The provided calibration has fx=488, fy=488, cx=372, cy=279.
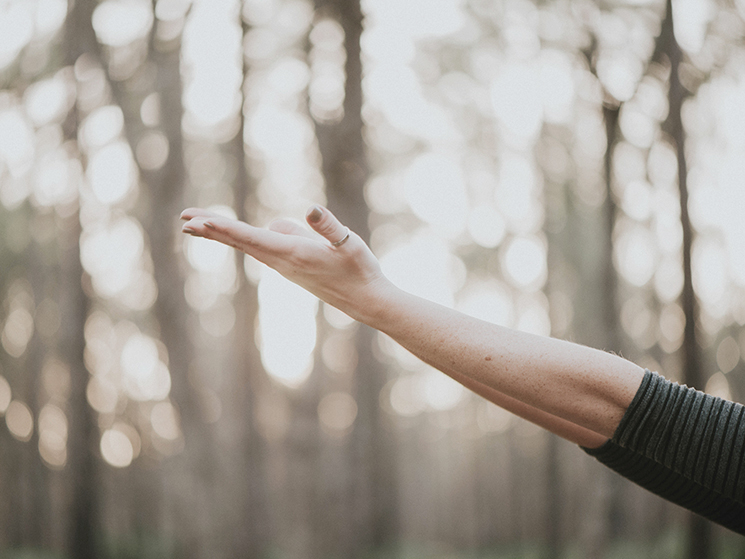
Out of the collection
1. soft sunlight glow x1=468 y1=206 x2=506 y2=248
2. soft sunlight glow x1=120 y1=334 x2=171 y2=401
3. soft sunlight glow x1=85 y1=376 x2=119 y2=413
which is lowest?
soft sunlight glow x1=85 y1=376 x2=119 y2=413

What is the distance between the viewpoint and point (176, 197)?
446cm

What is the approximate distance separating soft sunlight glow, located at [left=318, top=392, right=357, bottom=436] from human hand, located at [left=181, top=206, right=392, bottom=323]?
3.85 m

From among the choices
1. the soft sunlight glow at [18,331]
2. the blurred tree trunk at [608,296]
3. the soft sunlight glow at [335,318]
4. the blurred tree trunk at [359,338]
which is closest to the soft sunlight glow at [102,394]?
the soft sunlight glow at [18,331]

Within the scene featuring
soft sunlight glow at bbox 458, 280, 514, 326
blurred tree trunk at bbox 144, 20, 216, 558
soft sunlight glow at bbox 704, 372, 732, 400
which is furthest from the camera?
soft sunlight glow at bbox 458, 280, 514, 326

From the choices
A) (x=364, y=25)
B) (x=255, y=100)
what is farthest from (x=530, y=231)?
(x=255, y=100)

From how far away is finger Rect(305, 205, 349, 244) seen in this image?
96 centimetres

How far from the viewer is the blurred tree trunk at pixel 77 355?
4434mm

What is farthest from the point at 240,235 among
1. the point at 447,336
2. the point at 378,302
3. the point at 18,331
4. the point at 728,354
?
the point at 728,354

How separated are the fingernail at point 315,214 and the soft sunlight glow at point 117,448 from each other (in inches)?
198

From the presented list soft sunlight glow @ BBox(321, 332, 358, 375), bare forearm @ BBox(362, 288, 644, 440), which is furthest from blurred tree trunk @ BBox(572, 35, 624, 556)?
bare forearm @ BBox(362, 288, 644, 440)

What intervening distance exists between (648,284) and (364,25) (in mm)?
4199

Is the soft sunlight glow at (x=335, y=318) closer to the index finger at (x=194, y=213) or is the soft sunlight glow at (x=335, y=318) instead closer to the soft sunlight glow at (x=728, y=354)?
the index finger at (x=194, y=213)

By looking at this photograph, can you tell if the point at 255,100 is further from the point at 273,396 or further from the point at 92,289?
the point at 273,396

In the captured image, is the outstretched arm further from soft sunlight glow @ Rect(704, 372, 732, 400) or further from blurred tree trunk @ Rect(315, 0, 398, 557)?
soft sunlight glow @ Rect(704, 372, 732, 400)
